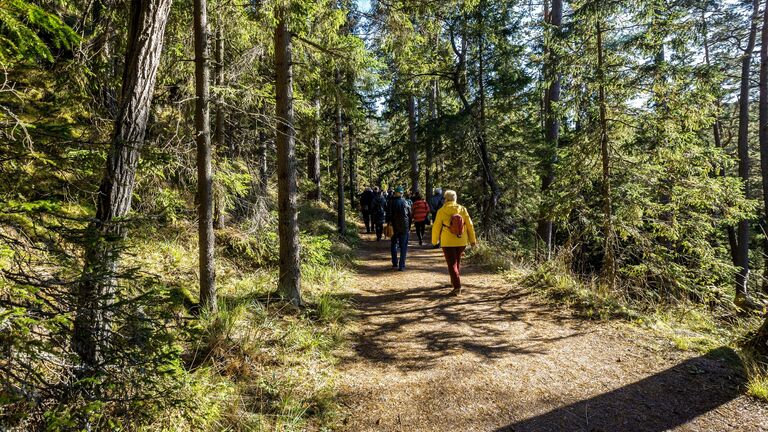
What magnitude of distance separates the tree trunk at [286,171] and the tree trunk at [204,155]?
1158 mm

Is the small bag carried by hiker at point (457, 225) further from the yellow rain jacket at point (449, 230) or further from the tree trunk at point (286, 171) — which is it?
the tree trunk at point (286, 171)

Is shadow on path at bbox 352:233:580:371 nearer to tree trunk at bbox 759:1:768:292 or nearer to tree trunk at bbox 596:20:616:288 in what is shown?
tree trunk at bbox 596:20:616:288

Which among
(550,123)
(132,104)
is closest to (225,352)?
(132,104)

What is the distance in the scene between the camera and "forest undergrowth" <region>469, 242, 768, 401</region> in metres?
4.23

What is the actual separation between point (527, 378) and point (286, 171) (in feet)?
15.3

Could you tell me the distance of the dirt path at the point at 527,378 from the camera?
3.42 meters

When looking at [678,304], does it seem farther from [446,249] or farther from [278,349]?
[278,349]

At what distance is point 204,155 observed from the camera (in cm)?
512

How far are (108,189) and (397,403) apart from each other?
3.49 m

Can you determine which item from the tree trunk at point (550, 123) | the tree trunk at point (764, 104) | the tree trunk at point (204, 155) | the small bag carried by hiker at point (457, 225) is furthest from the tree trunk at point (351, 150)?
the tree trunk at point (764, 104)

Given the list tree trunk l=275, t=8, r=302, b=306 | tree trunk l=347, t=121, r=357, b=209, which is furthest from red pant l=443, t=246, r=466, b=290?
tree trunk l=347, t=121, r=357, b=209

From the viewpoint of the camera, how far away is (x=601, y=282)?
7.46 metres

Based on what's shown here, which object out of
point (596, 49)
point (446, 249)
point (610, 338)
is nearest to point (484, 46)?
point (596, 49)

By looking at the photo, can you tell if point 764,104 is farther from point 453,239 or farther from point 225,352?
point 225,352
